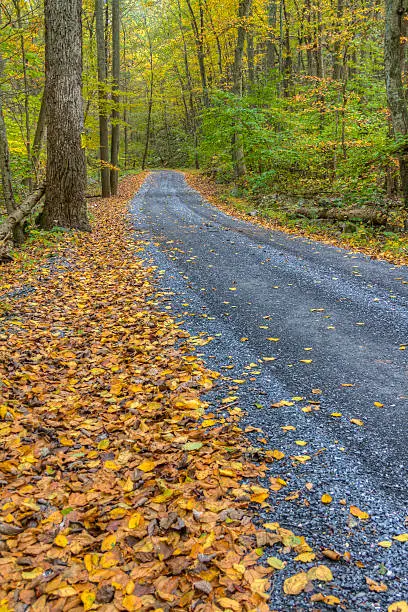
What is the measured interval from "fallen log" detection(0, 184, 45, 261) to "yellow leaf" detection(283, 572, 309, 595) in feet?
25.9

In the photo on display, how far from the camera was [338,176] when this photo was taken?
1433 centimetres

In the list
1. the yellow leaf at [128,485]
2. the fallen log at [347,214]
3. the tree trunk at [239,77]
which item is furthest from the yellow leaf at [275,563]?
the tree trunk at [239,77]

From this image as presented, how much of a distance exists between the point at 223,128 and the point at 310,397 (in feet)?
50.2

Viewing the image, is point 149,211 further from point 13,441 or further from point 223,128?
point 13,441

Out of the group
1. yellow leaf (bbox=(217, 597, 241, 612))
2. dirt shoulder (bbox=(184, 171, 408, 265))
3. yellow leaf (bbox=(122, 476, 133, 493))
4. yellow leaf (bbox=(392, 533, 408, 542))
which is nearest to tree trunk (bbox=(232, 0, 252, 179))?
dirt shoulder (bbox=(184, 171, 408, 265))

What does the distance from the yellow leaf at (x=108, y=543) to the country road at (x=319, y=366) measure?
0.88m

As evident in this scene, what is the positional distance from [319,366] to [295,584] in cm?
223

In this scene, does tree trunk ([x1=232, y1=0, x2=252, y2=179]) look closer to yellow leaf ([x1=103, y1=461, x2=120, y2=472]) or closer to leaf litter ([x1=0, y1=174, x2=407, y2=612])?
leaf litter ([x1=0, y1=174, x2=407, y2=612])

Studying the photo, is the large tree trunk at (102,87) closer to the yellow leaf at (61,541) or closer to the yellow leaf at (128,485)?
the yellow leaf at (128,485)

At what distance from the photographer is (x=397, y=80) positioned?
9.91 m

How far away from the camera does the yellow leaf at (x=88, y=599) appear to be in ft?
6.44

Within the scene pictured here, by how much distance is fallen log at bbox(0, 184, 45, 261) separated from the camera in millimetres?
8855

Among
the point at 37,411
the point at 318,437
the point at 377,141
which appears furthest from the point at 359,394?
the point at 377,141

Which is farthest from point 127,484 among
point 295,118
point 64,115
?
point 295,118
